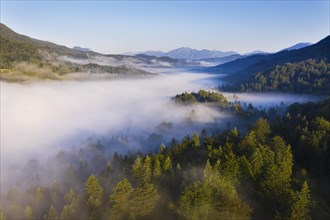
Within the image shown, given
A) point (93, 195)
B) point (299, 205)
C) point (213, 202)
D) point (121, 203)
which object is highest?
point (299, 205)

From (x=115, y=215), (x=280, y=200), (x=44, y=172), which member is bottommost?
(x=44, y=172)

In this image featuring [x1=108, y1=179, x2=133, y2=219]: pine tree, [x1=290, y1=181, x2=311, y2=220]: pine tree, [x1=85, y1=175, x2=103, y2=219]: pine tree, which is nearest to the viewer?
[x1=290, y1=181, x2=311, y2=220]: pine tree

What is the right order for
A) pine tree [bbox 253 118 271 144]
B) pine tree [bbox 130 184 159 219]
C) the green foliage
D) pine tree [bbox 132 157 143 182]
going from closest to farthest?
the green foliage → pine tree [bbox 130 184 159 219] → pine tree [bbox 132 157 143 182] → pine tree [bbox 253 118 271 144]

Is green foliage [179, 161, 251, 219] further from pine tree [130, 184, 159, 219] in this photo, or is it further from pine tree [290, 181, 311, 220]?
pine tree [130, 184, 159, 219]

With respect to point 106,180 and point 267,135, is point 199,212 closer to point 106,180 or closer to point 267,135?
point 106,180

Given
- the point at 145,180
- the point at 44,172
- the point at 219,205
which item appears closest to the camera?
the point at 219,205

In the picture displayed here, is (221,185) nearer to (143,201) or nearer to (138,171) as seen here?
(143,201)

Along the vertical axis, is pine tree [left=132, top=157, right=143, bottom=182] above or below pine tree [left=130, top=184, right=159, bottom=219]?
above

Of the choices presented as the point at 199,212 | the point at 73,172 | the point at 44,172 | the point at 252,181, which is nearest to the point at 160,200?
the point at 199,212

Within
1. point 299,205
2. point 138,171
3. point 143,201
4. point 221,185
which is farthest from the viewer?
point 138,171

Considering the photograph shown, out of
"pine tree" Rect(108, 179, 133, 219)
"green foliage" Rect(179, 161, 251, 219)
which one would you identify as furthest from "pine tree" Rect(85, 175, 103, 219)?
"green foliage" Rect(179, 161, 251, 219)

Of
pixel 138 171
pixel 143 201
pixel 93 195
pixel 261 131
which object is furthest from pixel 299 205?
pixel 93 195
